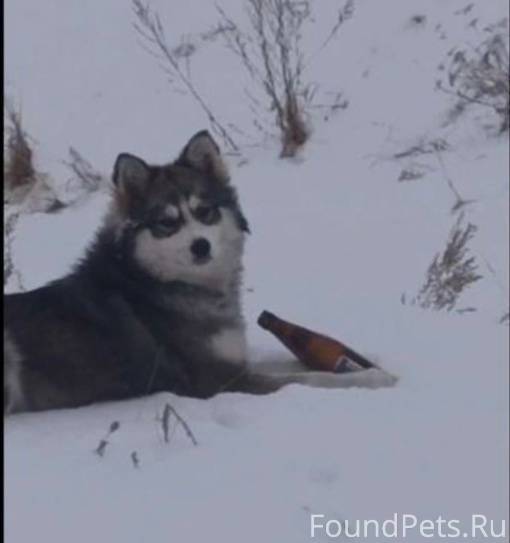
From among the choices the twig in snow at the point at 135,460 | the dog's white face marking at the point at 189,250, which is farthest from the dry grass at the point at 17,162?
the twig in snow at the point at 135,460

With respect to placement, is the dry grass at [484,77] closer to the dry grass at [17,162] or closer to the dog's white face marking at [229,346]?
the dry grass at [17,162]

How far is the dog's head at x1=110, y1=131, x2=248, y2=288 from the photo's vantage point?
541 centimetres

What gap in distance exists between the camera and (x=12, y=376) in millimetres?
5164

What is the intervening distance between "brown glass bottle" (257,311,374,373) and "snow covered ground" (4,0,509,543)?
0.33 ft

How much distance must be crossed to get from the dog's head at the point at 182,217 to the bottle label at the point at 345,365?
0.47 meters

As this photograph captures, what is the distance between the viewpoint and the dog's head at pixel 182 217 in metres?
5.41

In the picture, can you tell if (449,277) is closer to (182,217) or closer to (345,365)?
(345,365)

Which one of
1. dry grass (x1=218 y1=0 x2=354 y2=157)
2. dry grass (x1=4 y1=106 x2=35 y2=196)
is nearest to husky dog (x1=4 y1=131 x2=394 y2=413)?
dry grass (x1=218 y1=0 x2=354 y2=157)

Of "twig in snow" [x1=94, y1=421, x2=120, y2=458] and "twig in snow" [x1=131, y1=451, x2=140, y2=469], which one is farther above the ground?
"twig in snow" [x1=94, y1=421, x2=120, y2=458]

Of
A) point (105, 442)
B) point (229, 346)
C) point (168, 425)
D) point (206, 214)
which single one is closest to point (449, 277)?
point (229, 346)

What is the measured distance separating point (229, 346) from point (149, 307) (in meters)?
0.30

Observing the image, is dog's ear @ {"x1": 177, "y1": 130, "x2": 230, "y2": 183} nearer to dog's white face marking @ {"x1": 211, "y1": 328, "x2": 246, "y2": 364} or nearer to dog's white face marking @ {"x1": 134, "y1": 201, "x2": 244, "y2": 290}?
dog's white face marking @ {"x1": 134, "y1": 201, "x2": 244, "y2": 290}

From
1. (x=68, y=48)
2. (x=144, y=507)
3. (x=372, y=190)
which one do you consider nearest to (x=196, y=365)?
(x=144, y=507)

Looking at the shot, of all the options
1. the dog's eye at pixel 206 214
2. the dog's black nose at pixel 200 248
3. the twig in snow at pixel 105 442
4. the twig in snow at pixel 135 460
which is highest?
the dog's eye at pixel 206 214
